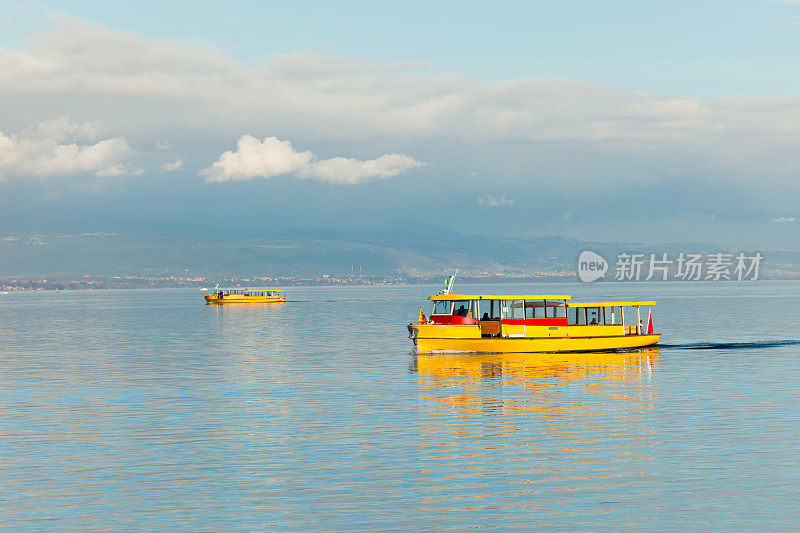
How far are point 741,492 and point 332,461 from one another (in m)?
13.5

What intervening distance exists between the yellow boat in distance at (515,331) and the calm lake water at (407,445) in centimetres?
403

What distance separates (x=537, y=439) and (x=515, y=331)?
42386 millimetres

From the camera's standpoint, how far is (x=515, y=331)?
80062mm

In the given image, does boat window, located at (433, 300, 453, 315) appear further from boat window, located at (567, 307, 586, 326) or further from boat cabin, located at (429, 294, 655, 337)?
boat window, located at (567, 307, 586, 326)

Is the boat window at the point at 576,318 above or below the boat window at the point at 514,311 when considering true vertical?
below

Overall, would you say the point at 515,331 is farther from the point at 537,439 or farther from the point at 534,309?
the point at 537,439

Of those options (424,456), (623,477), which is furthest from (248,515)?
(623,477)

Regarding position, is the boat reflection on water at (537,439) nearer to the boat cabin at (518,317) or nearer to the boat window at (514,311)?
the boat cabin at (518,317)

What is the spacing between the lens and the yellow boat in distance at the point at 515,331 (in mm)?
78875

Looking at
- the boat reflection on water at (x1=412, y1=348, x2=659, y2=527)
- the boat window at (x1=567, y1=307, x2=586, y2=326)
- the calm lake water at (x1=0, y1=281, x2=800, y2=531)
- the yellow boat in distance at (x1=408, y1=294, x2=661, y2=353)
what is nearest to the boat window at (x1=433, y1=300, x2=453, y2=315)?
the yellow boat in distance at (x1=408, y1=294, x2=661, y2=353)

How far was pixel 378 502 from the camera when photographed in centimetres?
2759

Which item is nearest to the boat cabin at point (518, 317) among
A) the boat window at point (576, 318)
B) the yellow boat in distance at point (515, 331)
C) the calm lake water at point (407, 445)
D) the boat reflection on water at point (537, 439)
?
the yellow boat in distance at point (515, 331)

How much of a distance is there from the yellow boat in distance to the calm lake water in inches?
159

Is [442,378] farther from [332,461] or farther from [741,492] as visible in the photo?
[741,492]
